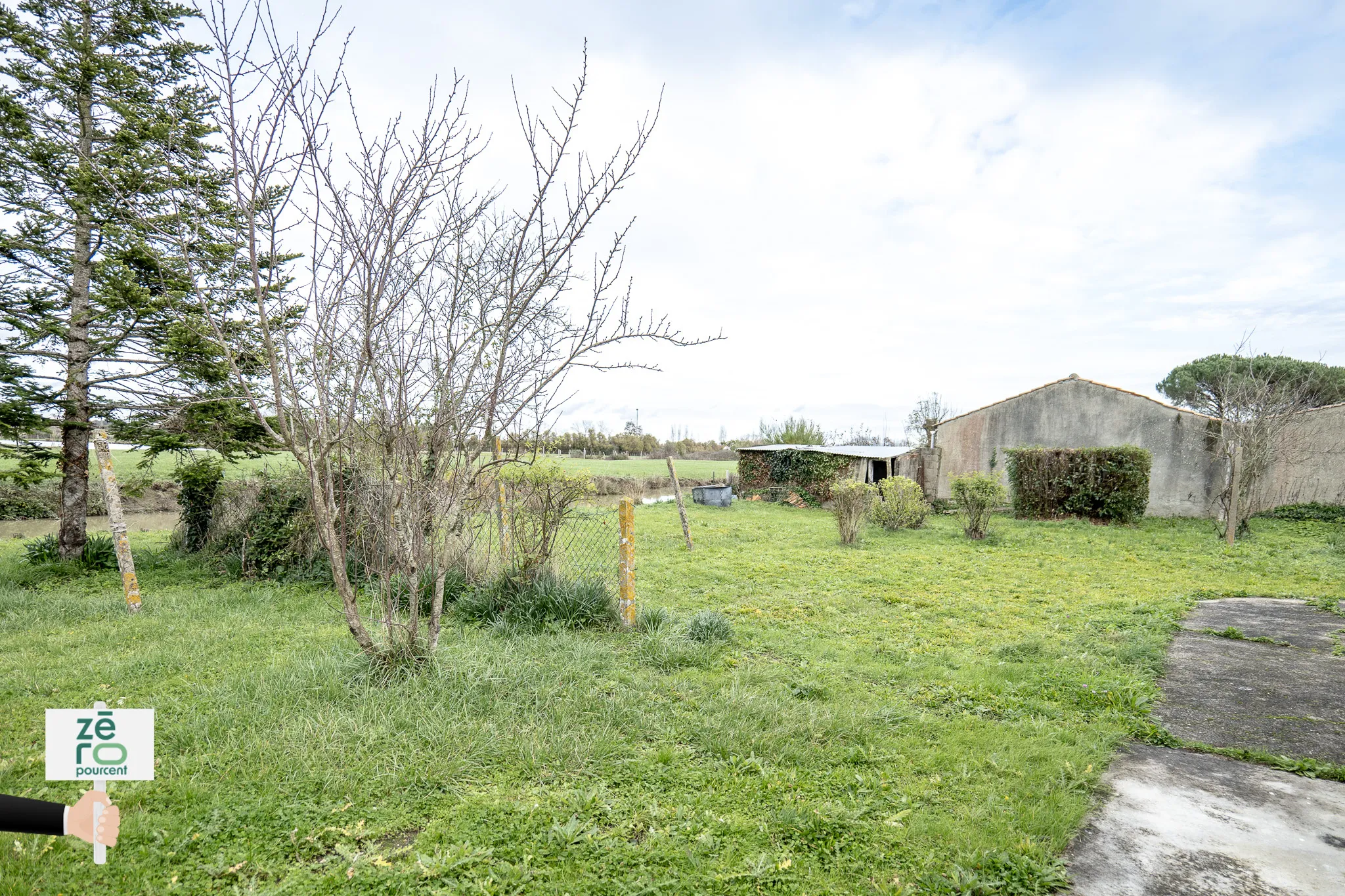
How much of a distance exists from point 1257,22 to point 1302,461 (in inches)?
521

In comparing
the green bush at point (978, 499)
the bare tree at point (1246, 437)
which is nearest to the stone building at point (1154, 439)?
the bare tree at point (1246, 437)

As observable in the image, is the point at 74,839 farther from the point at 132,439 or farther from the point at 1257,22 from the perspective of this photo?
the point at 1257,22

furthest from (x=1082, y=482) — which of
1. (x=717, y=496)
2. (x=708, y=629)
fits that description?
(x=708, y=629)

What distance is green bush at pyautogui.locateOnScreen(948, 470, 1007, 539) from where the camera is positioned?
1184 centimetres

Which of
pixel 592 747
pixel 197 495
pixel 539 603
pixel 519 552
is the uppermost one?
pixel 197 495

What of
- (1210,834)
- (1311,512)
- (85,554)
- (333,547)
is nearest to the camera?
(1210,834)

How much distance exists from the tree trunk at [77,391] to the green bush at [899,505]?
45.5ft

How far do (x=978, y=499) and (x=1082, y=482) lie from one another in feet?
17.2

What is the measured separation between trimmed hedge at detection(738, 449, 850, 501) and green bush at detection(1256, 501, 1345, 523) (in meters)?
10.7

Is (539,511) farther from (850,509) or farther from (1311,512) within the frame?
(1311,512)

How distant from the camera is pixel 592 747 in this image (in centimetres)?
336

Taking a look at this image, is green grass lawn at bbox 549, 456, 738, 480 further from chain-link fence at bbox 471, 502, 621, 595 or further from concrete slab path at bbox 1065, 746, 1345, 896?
concrete slab path at bbox 1065, 746, 1345, 896

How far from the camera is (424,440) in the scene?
4.29m

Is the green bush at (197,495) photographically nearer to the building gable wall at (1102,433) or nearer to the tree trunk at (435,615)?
the tree trunk at (435,615)
